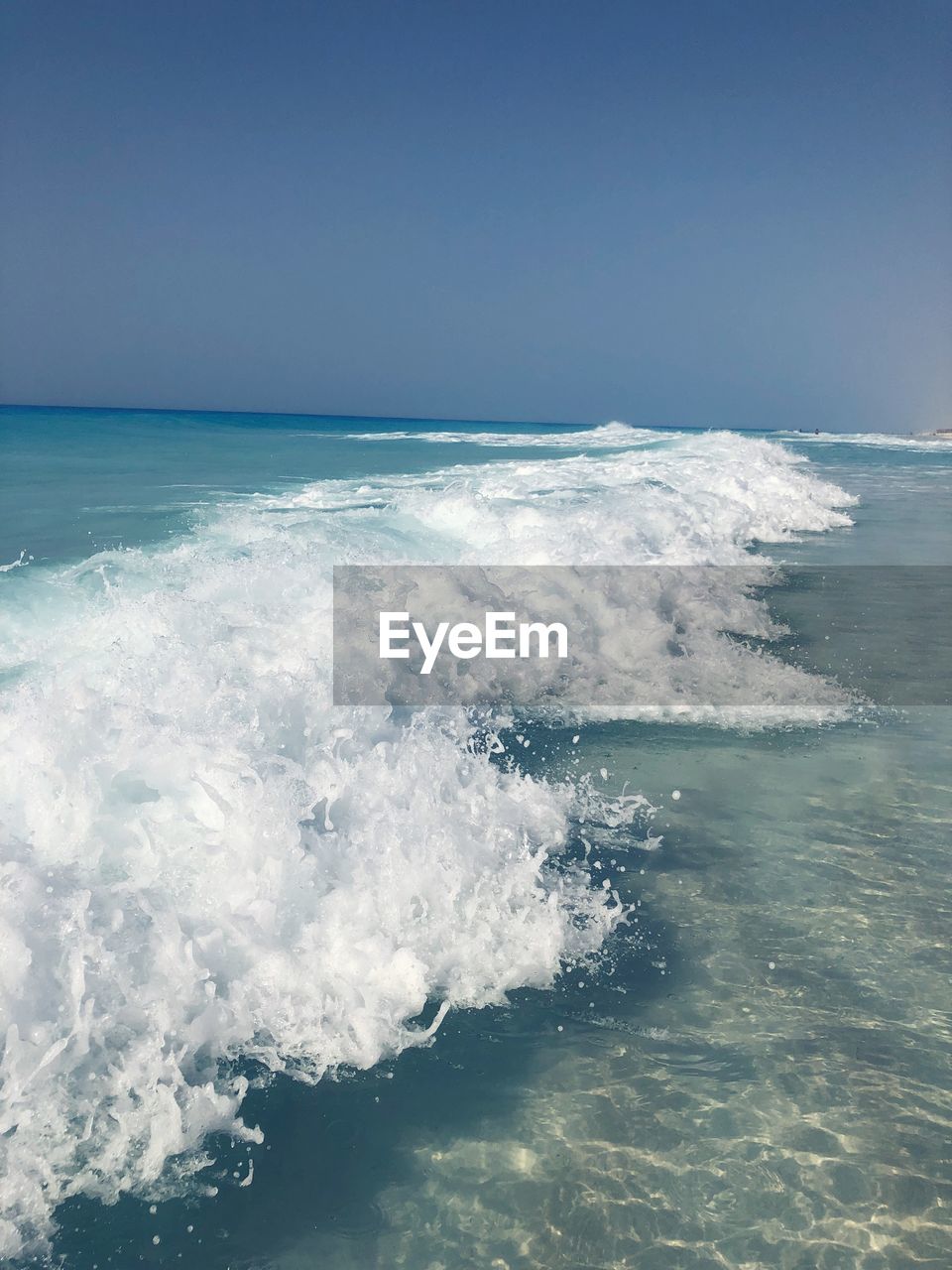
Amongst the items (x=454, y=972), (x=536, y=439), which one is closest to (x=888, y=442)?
(x=536, y=439)

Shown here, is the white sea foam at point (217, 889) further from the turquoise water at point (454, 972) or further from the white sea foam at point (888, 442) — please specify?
the white sea foam at point (888, 442)

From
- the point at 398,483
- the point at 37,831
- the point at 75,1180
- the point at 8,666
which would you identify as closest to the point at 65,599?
the point at 8,666

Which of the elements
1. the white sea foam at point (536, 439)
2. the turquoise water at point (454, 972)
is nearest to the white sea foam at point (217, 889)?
the turquoise water at point (454, 972)

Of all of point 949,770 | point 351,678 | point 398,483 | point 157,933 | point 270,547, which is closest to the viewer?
point 157,933

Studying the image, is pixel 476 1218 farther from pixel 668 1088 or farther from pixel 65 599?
pixel 65 599

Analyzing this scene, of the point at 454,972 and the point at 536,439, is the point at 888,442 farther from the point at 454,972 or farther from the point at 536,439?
the point at 454,972

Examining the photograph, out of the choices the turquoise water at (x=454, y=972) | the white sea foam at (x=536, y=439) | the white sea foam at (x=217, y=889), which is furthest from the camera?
the white sea foam at (x=536, y=439)
